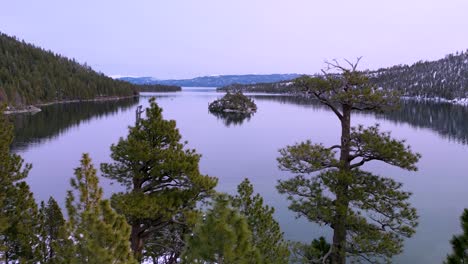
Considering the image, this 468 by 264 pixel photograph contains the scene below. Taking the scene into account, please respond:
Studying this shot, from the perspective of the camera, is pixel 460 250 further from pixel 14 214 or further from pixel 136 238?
pixel 14 214

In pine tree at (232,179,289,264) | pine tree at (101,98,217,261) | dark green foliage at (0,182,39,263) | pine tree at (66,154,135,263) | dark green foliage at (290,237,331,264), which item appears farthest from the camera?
dark green foliage at (290,237,331,264)

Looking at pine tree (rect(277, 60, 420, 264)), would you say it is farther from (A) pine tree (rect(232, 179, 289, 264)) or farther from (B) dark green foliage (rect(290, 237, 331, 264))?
(A) pine tree (rect(232, 179, 289, 264))

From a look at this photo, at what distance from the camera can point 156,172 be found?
1580 cm

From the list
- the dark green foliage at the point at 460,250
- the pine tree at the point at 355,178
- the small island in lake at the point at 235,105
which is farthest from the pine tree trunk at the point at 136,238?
the small island in lake at the point at 235,105

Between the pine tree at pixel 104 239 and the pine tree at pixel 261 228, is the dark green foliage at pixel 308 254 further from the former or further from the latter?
the pine tree at pixel 104 239

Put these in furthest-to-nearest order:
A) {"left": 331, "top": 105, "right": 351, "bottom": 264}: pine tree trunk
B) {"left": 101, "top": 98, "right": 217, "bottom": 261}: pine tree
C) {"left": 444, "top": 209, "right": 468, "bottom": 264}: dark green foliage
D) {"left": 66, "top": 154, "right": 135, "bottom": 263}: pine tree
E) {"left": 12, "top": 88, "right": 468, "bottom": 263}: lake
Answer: {"left": 12, "top": 88, "right": 468, "bottom": 263}: lake, {"left": 331, "top": 105, "right": 351, "bottom": 264}: pine tree trunk, {"left": 101, "top": 98, "right": 217, "bottom": 261}: pine tree, {"left": 444, "top": 209, "right": 468, "bottom": 264}: dark green foliage, {"left": 66, "top": 154, "right": 135, "bottom": 263}: pine tree

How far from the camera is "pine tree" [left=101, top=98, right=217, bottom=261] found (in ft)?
50.7

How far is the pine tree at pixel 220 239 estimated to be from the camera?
8117mm

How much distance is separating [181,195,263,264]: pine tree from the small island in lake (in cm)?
13820

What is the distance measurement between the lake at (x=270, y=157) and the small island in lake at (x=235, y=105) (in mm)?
35030

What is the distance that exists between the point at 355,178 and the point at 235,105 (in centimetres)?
13586

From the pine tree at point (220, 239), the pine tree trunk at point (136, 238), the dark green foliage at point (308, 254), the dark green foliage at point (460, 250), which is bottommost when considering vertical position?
the dark green foliage at point (308, 254)

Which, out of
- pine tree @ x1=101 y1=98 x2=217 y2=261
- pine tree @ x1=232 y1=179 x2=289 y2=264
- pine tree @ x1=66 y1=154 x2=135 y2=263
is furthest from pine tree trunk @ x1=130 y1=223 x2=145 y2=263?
pine tree @ x1=66 y1=154 x2=135 y2=263

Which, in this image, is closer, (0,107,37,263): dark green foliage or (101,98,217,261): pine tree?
(101,98,217,261): pine tree
